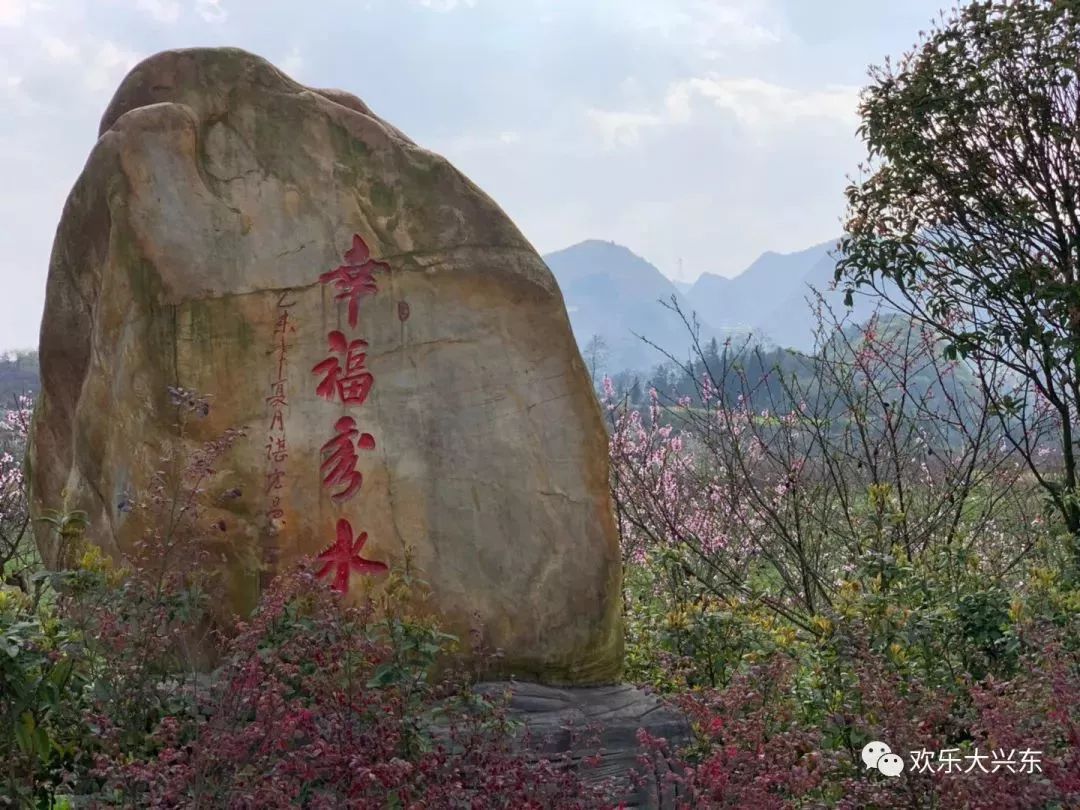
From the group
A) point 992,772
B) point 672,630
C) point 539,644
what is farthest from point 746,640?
point 992,772

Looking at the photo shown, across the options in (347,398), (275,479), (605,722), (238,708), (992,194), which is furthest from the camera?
(992,194)

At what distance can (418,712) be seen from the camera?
2852mm

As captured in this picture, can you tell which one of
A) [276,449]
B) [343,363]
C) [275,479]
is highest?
[343,363]

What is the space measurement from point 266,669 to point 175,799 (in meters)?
0.50

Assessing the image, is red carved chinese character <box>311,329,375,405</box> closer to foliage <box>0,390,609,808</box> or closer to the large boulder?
the large boulder

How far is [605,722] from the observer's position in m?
3.64

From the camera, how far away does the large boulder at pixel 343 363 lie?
3764 mm

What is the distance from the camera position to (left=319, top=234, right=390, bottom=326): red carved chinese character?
12.8ft

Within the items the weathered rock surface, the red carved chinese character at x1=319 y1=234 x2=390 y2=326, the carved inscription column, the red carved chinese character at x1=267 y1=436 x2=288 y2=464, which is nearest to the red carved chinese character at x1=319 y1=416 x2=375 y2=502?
the carved inscription column

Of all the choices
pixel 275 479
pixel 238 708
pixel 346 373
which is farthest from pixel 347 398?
pixel 238 708

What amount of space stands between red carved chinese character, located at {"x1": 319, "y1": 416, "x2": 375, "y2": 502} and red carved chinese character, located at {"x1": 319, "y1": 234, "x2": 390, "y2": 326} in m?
0.42

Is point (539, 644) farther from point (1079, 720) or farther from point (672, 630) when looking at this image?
point (1079, 720)

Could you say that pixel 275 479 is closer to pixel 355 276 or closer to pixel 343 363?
pixel 343 363

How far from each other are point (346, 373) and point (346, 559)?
72 cm
